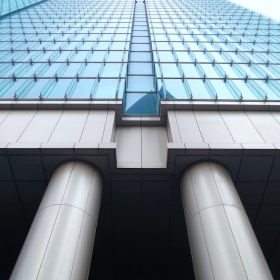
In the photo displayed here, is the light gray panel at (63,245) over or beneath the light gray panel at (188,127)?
beneath

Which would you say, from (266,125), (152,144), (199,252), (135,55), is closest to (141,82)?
(135,55)

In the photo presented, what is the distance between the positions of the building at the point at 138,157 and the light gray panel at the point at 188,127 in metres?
0.04

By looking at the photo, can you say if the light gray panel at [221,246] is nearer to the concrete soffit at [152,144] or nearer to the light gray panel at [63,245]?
the concrete soffit at [152,144]

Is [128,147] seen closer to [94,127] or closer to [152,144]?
[152,144]

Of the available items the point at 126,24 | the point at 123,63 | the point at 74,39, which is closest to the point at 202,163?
the point at 123,63

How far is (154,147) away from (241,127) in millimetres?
3531

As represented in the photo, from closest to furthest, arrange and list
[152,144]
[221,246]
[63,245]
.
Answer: [63,245] → [221,246] → [152,144]

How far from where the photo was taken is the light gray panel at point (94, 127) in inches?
422

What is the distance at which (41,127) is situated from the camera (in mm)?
11281

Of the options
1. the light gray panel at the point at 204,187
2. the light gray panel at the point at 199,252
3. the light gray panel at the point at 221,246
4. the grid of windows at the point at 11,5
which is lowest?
the light gray panel at the point at 199,252

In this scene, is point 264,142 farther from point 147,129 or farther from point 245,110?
point 147,129

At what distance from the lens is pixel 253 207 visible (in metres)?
11.3

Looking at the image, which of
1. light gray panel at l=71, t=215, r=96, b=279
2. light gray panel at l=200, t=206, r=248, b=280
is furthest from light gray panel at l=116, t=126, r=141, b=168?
light gray panel at l=200, t=206, r=248, b=280

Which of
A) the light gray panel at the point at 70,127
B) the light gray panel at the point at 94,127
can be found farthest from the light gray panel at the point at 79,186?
the light gray panel at the point at 70,127
